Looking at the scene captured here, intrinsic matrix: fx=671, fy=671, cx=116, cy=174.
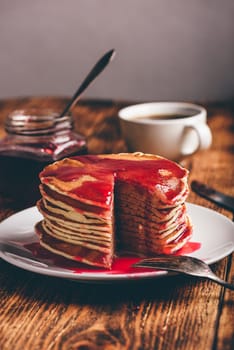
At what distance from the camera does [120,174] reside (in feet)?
3.49

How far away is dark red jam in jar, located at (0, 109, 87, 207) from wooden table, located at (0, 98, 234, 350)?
0.33m

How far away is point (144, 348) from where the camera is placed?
0.82m

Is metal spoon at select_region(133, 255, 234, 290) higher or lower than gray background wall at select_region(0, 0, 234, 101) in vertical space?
higher

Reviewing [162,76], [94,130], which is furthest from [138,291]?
[162,76]

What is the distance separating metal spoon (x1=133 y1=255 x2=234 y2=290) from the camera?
36.6 inches

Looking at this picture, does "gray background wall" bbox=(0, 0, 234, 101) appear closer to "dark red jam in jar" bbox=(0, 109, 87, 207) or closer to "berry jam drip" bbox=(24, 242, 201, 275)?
"dark red jam in jar" bbox=(0, 109, 87, 207)

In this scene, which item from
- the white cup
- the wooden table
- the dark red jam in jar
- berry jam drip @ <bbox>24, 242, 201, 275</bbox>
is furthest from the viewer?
the white cup

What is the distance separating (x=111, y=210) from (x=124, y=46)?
244 centimetres

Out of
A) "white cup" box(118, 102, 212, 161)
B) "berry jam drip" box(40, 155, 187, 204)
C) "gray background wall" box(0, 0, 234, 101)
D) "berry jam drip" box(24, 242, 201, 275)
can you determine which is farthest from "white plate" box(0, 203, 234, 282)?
"gray background wall" box(0, 0, 234, 101)

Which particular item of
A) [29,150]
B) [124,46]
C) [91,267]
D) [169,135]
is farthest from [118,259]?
[124,46]

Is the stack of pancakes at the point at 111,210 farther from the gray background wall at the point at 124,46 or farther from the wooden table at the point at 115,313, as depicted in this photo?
the gray background wall at the point at 124,46

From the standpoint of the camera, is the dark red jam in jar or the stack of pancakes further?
the dark red jam in jar

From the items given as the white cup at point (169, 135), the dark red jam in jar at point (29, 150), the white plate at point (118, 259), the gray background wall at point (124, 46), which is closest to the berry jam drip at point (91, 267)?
the white plate at point (118, 259)

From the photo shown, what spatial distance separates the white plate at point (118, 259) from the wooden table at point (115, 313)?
30 mm
